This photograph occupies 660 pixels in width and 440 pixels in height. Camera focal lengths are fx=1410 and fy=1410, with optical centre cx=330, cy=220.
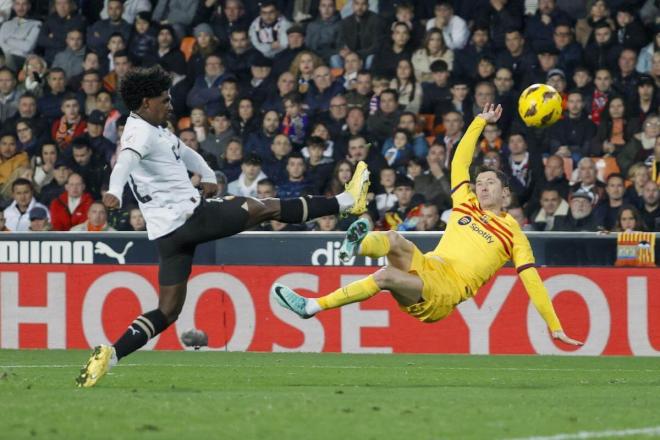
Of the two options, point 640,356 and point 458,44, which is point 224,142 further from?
point 640,356

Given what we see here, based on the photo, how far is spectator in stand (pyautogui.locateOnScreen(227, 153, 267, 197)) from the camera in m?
16.6

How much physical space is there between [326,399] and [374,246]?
1.43 meters

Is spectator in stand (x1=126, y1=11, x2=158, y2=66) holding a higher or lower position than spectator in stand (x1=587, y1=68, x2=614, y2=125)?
higher

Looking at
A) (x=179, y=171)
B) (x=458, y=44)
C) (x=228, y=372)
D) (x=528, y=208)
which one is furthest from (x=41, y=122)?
(x=179, y=171)

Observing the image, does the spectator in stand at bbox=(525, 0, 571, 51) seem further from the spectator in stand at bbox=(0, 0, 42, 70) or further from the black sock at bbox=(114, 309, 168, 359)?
the black sock at bbox=(114, 309, 168, 359)

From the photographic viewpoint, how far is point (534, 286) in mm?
10242

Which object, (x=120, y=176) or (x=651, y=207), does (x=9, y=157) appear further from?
(x=120, y=176)

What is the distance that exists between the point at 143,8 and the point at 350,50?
139 inches

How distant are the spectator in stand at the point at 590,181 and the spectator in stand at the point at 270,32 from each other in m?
5.10

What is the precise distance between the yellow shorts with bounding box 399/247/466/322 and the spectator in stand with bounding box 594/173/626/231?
518cm

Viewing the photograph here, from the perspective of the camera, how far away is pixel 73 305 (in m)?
15.6

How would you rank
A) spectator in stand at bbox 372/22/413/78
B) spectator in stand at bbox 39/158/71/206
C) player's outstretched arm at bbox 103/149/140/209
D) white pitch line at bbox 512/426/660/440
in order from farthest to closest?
spectator in stand at bbox 372/22/413/78 < spectator in stand at bbox 39/158/71/206 < player's outstretched arm at bbox 103/149/140/209 < white pitch line at bbox 512/426/660/440

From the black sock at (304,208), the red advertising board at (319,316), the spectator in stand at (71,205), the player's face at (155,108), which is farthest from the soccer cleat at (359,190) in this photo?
the spectator in stand at (71,205)

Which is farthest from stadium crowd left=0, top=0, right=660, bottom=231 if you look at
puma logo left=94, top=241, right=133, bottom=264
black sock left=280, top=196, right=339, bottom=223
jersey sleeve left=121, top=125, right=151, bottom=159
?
jersey sleeve left=121, top=125, right=151, bottom=159
